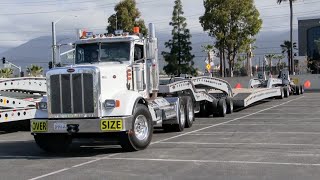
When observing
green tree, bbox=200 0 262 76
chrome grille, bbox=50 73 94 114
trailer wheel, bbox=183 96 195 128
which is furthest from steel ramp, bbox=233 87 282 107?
green tree, bbox=200 0 262 76

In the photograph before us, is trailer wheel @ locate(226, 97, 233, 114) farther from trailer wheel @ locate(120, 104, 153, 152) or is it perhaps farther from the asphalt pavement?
trailer wheel @ locate(120, 104, 153, 152)

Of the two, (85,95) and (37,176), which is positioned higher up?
(85,95)

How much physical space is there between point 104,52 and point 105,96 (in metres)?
1.92

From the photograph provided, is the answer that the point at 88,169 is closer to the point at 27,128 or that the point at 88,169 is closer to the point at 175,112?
the point at 175,112

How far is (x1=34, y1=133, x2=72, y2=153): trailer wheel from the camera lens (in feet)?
41.1

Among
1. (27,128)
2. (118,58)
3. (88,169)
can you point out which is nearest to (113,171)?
(88,169)

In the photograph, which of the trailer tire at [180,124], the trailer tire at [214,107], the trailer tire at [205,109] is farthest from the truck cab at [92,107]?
the trailer tire at [205,109]

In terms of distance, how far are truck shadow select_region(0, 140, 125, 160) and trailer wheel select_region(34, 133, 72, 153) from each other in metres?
0.16

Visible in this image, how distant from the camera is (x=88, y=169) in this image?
10.0m

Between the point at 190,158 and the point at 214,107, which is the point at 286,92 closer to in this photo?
the point at 214,107

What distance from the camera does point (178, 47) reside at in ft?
175

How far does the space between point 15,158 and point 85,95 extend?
6.91 feet

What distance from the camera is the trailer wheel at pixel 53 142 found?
12.5 metres

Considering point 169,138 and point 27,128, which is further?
point 27,128
